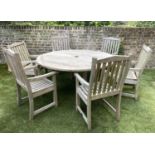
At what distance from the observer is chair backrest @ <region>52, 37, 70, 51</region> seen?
449cm

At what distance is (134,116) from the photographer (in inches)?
114

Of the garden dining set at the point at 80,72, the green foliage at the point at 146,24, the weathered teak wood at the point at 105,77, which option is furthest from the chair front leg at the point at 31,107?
the green foliage at the point at 146,24

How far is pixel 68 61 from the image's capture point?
320 cm

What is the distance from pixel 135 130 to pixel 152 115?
21.2 inches

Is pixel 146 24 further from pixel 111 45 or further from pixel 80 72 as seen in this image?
pixel 80 72

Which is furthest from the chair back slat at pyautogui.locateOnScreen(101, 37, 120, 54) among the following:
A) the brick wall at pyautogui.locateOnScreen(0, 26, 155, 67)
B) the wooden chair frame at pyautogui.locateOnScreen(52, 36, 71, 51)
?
the wooden chair frame at pyautogui.locateOnScreen(52, 36, 71, 51)

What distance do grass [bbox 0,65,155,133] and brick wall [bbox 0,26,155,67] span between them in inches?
67.1

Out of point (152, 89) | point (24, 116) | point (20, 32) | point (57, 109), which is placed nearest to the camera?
point (24, 116)

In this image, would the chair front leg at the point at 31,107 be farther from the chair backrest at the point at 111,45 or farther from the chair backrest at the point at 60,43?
the chair backrest at the point at 111,45

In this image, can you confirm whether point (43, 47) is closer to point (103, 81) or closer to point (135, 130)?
point (103, 81)

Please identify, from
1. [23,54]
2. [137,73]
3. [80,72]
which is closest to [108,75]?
[80,72]

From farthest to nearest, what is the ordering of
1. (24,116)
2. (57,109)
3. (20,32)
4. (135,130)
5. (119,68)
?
(20,32) → (57,109) → (24,116) → (135,130) → (119,68)
